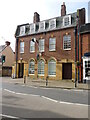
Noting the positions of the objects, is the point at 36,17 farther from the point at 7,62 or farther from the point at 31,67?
the point at 7,62

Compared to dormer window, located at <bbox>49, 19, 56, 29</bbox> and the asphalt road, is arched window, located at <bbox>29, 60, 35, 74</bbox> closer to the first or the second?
dormer window, located at <bbox>49, 19, 56, 29</bbox>

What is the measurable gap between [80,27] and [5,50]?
24.4m

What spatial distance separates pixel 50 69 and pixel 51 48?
3.36 m

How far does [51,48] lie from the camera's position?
24.6m

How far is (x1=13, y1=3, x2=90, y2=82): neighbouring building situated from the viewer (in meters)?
22.1

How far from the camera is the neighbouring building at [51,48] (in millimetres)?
22094

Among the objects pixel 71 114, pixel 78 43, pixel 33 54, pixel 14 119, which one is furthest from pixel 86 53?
pixel 14 119

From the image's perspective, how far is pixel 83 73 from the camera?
20.5m

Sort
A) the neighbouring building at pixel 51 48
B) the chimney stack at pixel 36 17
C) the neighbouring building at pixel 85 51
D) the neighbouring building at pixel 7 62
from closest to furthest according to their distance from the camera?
the neighbouring building at pixel 85 51
the neighbouring building at pixel 51 48
the chimney stack at pixel 36 17
the neighbouring building at pixel 7 62

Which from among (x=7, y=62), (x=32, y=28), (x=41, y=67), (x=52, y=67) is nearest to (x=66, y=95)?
(x=52, y=67)

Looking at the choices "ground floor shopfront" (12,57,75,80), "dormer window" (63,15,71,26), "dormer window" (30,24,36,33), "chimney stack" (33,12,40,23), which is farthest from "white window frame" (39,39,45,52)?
"chimney stack" (33,12,40,23)

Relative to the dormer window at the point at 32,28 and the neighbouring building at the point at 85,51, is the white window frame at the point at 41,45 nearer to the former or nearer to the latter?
the dormer window at the point at 32,28

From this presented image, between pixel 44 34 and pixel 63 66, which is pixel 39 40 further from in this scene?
pixel 63 66

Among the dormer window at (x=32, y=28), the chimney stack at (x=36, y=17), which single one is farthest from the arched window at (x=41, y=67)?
the chimney stack at (x=36, y=17)
